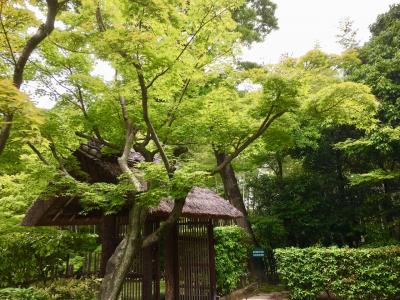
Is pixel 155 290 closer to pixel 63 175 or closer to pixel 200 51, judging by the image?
pixel 63 175

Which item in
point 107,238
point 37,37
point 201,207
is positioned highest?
point 37,37

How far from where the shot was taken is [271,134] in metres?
7.37

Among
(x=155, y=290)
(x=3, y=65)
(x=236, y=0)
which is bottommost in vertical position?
(x=155, y=290)

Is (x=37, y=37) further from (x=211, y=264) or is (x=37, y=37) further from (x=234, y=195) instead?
(x=234, y=195)

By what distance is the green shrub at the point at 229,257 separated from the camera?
10.8 m

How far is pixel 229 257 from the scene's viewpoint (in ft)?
37.2

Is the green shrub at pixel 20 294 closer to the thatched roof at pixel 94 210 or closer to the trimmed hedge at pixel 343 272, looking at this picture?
the thatched roof at pixel 94 210

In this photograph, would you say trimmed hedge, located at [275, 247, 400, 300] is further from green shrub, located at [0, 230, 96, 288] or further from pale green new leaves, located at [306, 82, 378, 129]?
green shrub, located at [0, 230, 96, 288]

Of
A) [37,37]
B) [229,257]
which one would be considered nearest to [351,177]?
[229,257]

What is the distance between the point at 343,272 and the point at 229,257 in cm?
338

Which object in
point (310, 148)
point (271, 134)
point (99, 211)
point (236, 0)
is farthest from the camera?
point (310, 148)

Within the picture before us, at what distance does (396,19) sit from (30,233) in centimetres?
1543

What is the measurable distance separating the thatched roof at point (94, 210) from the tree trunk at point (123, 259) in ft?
2.51

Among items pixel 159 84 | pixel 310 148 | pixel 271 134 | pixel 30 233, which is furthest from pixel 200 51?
pixel 310 148
